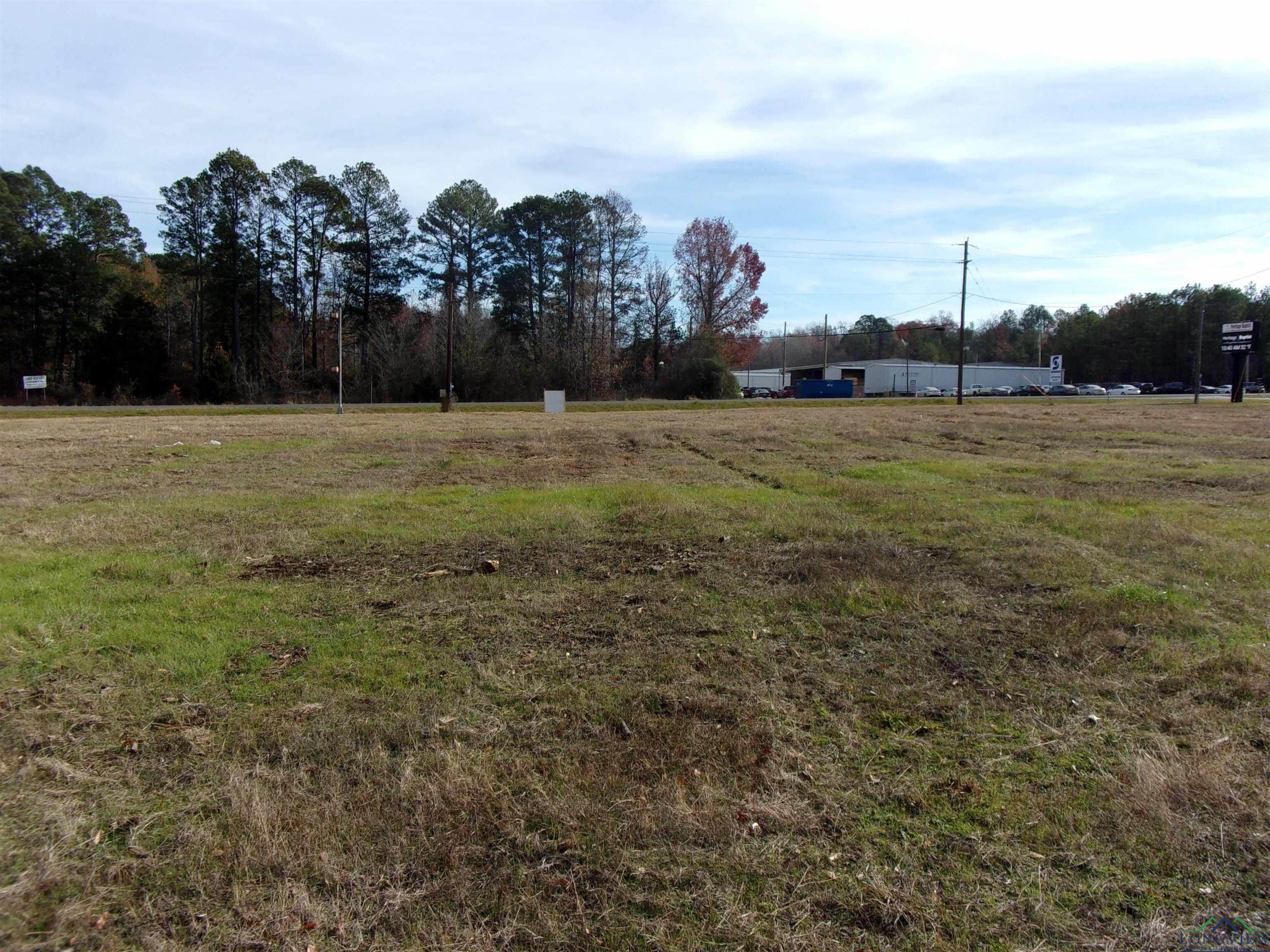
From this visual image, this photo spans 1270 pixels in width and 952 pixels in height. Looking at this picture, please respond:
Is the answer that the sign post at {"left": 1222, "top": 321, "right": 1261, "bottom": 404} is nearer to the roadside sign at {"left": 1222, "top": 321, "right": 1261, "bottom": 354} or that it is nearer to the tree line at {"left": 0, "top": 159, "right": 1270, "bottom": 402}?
the roadside sign at {"left": 1222, "top": 321, "right": 1261, "bottom": 354}

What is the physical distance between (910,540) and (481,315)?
56763 millimetres

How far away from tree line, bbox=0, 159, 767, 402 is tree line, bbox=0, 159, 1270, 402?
138mm

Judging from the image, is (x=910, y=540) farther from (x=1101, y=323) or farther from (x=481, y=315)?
(x=1101, y=323)

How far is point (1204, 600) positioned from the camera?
586 cm

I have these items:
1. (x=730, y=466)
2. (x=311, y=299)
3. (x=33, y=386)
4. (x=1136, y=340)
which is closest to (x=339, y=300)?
(x=311, y=299)

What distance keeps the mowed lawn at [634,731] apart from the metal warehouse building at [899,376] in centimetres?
7739

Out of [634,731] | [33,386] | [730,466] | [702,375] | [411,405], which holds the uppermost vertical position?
[702,375]

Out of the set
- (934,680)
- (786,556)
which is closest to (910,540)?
(786,556)

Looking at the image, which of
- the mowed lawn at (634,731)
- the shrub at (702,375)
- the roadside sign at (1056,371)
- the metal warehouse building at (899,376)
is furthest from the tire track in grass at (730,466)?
the metal warehouse building at (899,376)

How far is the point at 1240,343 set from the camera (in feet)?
151

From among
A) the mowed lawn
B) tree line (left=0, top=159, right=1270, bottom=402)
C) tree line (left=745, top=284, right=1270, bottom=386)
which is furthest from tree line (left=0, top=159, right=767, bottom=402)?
the mowed lawn

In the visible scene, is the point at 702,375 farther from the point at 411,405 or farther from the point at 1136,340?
the point at 1136,340

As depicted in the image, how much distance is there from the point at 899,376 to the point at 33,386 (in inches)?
3119

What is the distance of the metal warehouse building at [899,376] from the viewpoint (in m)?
87.1
